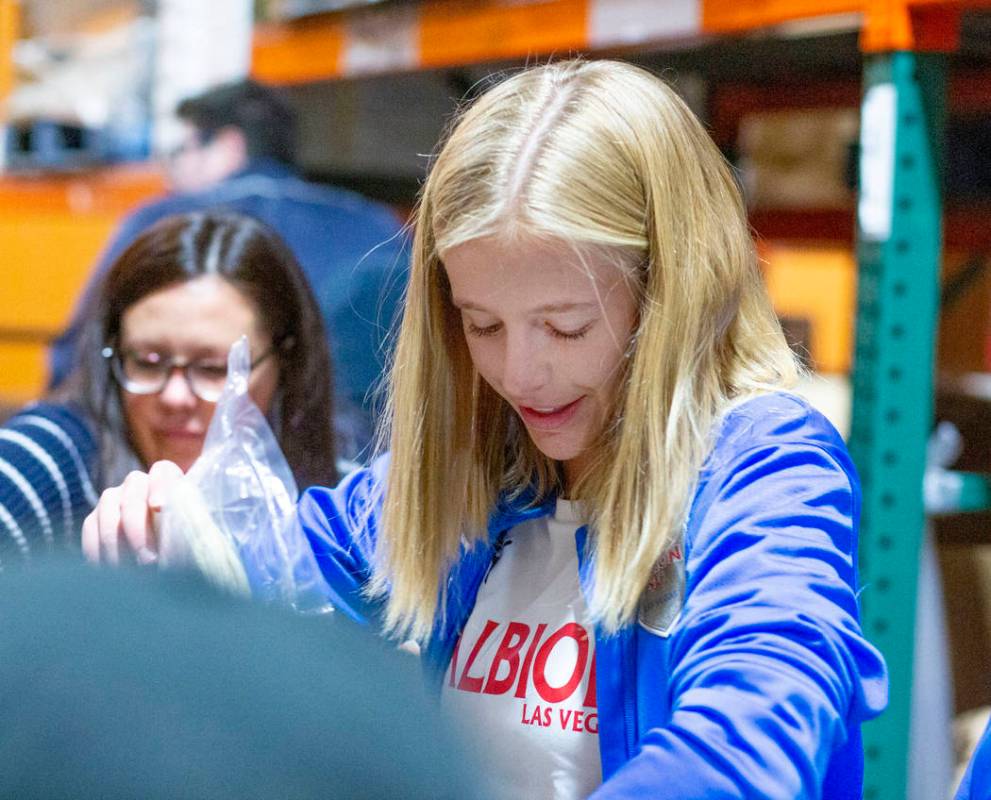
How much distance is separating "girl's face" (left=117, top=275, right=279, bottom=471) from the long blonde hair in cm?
44

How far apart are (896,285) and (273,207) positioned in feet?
4.76

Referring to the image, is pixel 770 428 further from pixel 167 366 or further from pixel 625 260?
pixel 167 366

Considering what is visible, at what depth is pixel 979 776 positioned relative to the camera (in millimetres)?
879

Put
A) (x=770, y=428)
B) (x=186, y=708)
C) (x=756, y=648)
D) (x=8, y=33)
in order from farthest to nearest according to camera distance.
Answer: (x=8, y=33) → (x=770, y=428) → (x=756, y=648) → (x=186, y=708)

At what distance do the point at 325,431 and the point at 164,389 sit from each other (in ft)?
0.59

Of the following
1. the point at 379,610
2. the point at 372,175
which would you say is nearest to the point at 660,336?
the point at 379,610

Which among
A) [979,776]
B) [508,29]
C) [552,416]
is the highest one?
[508,29]

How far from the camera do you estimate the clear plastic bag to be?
920 millimetres

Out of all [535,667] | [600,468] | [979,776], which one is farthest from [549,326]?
[979,776]

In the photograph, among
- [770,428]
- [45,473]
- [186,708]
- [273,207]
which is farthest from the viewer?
[273,207]

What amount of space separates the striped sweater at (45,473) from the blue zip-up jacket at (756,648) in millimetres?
456

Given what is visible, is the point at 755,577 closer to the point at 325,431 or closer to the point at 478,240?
the point at 478,240

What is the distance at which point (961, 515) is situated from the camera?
2006mm

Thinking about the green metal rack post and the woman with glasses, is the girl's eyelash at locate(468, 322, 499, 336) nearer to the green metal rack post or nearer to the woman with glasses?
the woman with glasses
